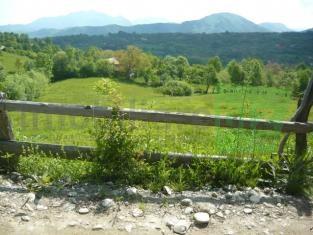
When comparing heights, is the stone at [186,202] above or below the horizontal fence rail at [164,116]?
below

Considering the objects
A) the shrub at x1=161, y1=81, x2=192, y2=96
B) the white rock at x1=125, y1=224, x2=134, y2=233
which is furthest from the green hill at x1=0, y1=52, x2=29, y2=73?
the white rock at x1=125, y1=224, x2=134, y2=233

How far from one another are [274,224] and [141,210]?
1889mm

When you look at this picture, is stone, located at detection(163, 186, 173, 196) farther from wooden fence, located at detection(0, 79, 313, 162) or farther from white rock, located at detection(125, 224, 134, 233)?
white rock, located at detection(125, 224, 134, 233)

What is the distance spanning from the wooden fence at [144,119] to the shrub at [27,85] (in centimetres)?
8217

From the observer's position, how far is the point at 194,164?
6.47 metres

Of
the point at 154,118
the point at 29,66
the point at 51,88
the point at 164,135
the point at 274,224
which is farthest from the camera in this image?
the point at 29,66

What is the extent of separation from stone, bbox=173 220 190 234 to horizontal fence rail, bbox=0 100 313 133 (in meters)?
1.70

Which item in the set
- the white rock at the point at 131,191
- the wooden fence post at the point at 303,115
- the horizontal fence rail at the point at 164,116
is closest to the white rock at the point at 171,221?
the white rock at the point at 131,191

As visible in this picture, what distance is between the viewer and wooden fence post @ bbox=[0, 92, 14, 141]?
653 cm

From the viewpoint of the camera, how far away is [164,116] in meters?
6.28

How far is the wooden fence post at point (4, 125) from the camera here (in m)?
6.53

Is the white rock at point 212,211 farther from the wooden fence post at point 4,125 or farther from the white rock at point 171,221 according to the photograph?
the wooden fence post at point 4,125

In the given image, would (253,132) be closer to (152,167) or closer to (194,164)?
(194,164)

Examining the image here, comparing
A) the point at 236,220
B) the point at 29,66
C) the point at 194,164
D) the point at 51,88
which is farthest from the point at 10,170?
the point at 29,66
